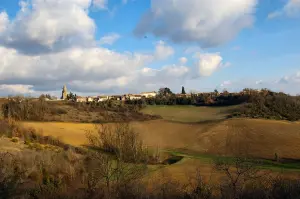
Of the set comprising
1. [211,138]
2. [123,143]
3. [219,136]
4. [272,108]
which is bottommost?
[211,138]

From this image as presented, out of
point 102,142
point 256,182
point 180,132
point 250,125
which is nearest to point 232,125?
point 250,125

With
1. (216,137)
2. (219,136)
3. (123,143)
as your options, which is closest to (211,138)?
(216,137)

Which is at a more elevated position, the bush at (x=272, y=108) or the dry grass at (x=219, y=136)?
the bush at (x=272, y=108)

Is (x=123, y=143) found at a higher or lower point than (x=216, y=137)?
higher

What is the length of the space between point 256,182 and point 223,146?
89.0 ft

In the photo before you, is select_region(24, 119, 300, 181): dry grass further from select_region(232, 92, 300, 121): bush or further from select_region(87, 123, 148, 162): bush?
select_region(232, 92, 300, 121): bush

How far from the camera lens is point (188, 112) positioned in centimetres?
8331

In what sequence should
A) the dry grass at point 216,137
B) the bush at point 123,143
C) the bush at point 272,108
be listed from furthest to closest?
the bush at point 272,108 → the dry grass at point 216,137 → the bush at point 123,143

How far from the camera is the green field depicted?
2980 inches

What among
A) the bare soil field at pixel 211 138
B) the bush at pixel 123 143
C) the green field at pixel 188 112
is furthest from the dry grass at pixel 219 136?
the green field at pixel 188 112

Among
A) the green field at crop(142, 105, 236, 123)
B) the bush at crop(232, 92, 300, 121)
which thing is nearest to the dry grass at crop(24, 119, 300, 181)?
the bush at crop(232, 92, 300, 121)

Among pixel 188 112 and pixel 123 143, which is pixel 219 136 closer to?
pixel 123 143

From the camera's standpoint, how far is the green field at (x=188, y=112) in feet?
248

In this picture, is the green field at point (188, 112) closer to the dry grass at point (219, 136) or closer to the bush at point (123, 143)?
the dry grass at point (219, 136)
